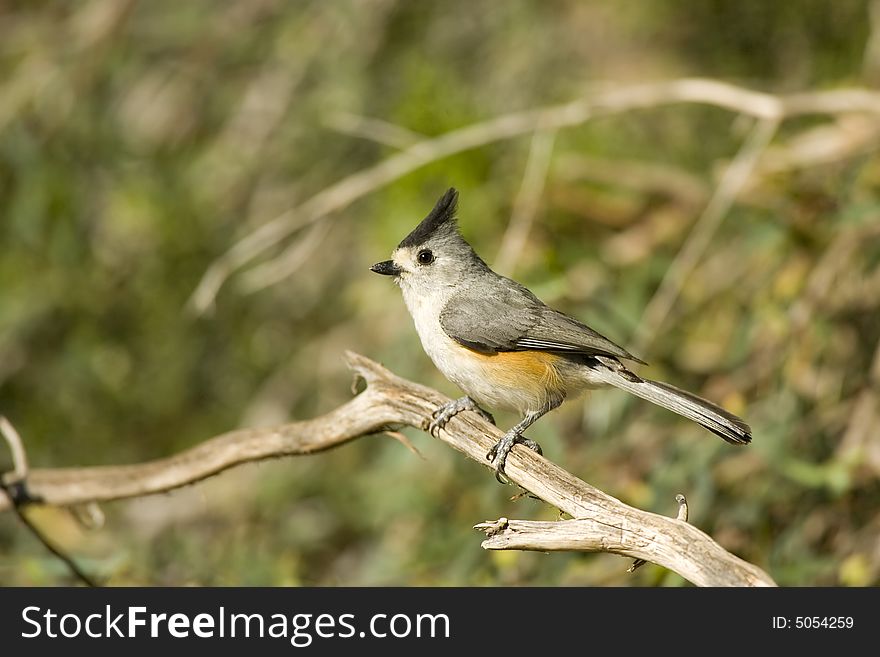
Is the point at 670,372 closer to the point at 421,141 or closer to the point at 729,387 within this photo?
the point at 729,387

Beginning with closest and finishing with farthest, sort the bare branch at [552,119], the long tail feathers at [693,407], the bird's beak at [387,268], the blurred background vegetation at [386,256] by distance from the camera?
1. the long tail feathers at [693,407]
2. the bird's beak at [387,268]
3. the bare branch at [552,119]
4. the blurred background vegetation at [386,256]

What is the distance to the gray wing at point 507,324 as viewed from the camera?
2.68 m

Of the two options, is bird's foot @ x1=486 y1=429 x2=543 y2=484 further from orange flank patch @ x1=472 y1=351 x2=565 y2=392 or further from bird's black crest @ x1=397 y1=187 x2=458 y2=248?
bird's black crest @ x1=397 y1=187 x2=458 y2=248

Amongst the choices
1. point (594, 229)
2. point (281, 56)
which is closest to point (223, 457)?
point (594, 229)

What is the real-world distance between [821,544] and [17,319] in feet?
12.1

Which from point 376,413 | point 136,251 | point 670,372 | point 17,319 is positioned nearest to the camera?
point 376,413

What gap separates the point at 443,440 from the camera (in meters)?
2.48

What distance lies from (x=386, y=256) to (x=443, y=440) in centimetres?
148

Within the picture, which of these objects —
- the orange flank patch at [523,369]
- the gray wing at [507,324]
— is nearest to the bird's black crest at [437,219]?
the gray wing at [507,324]

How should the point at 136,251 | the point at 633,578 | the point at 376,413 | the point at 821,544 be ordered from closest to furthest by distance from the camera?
the point at 376,413 < the point at 633,578 < the point at 821,544 < the point at 136,251

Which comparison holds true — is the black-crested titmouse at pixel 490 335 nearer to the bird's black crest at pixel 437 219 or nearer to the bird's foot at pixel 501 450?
the bird's black crest at pixel 437 219

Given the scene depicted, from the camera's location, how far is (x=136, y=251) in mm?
5402

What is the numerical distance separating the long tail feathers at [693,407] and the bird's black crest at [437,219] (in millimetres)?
594

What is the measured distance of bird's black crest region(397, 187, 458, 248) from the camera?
273 centimetres
